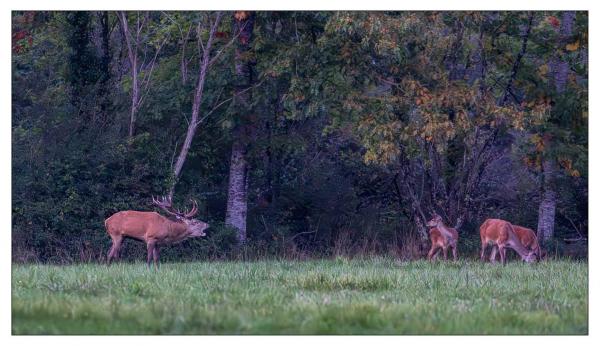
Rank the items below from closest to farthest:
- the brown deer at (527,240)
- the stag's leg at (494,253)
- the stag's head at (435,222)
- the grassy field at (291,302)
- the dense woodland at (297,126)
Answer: the grassy field at (291,302), the stag's leg at (494,253), the dense woodland at (297,126), the brown deer at (527,240), the stag's head at (435,222)

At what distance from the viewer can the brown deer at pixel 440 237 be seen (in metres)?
22.2

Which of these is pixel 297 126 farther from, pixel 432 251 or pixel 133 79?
pixel 432 251

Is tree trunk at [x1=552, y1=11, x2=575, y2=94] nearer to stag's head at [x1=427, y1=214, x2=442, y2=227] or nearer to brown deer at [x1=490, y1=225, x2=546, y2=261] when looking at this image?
brown deer at [x1=490, y1=225, x2=546, y2=261]

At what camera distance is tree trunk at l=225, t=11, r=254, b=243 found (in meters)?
22.8

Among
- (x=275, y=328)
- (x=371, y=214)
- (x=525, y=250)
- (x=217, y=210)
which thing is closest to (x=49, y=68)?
(x=217, y=210)

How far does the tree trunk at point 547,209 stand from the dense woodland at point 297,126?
5cm

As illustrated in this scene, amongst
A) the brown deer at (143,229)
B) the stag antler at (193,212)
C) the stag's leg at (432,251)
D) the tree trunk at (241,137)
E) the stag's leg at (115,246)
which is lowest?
the stag's leg at (432,251)

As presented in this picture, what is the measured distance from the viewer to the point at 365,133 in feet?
69.9

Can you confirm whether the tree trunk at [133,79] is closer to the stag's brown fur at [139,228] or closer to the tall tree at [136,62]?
the tall tree at [136,62]

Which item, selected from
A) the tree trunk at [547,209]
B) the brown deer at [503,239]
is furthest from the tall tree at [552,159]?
the brown deer at [503,239]

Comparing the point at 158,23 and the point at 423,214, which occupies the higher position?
the point at 158,23

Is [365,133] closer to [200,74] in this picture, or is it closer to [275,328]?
[200,74]

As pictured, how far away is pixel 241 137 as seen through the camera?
23484mm

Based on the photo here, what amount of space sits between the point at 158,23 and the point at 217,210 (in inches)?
195
